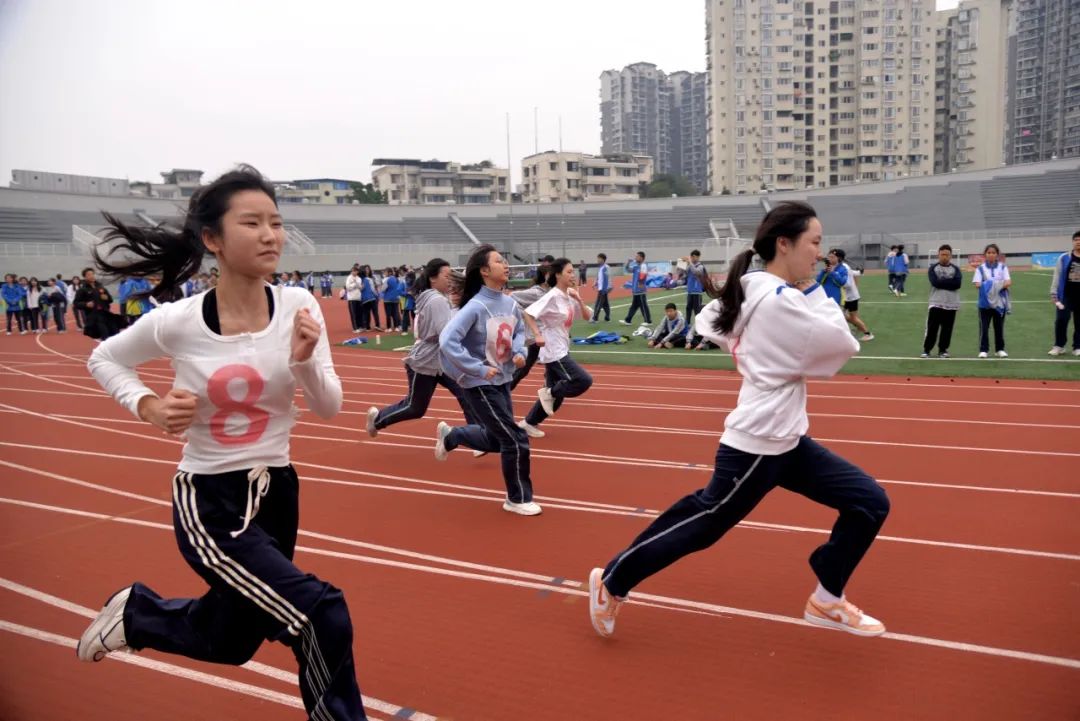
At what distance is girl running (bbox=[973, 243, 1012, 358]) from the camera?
37.6ft

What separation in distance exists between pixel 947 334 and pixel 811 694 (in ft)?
34.9

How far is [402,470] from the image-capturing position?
22.3ft

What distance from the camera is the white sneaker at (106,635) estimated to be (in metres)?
2.75

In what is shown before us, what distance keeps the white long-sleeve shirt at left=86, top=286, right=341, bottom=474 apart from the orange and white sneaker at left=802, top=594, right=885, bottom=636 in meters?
2.37

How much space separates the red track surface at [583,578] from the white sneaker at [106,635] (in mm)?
446

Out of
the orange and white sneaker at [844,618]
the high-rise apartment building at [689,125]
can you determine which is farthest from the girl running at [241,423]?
the high-rise apartment building at [689,125]

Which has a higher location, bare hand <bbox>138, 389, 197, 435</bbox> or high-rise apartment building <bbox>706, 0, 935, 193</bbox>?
high-rise apartment building <bbox>706, 0, 935, 193</bbox>

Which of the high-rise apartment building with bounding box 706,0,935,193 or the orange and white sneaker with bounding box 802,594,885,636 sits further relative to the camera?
the high-rise apartment building with bounding box 706,0,935,193

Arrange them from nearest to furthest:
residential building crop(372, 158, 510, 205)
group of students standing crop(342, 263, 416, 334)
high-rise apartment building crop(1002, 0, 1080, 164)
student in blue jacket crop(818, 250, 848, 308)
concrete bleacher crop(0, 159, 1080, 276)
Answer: high-rise apartment building crop(1002, 0, 1080, 164)
student in blue jacket crop(818, 250, 848, 308)
group of students standing crop(342, 263, 416, 334)
concrete bleacher crop(0, 159, 1080, 276)
residential building crop(372, 158, 510, 205)

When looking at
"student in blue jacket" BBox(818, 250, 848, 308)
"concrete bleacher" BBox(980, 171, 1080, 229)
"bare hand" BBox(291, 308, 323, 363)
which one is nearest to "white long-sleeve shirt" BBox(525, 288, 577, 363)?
"bare hand" BBox(291, 308, 323, 363)

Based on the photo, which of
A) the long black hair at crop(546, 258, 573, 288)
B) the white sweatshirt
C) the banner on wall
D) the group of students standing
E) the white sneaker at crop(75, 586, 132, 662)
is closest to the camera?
the white sneaker at crop(75, 586, 132, 662)

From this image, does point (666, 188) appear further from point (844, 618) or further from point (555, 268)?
point (844, 618)

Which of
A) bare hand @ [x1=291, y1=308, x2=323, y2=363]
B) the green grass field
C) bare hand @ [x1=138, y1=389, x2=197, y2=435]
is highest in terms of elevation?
bare hand @ [x1=291, y1=308, x2=323, y2=363]

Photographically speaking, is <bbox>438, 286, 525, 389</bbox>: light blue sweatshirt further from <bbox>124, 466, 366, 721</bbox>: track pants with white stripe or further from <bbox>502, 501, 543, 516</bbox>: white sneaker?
<bbox>124, 466, 366, 721</bbox>: track pants with white stripe
